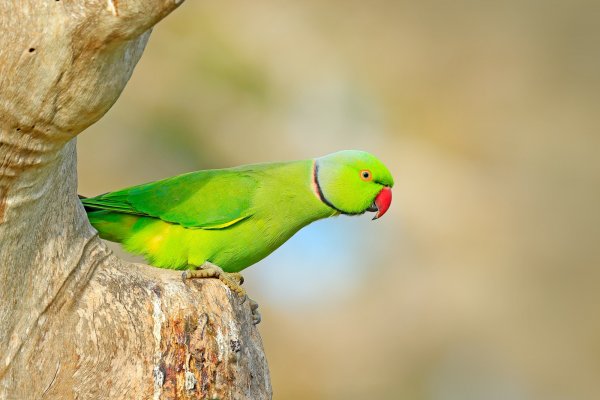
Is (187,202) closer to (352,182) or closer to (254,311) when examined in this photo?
(254,311)

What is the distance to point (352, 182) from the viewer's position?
5.10 m

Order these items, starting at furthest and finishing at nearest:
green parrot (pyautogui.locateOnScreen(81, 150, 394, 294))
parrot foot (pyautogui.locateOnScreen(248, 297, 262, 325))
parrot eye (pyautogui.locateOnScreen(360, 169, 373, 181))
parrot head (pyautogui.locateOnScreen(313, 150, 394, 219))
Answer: parrot eye (pyautogui.locateOnScreen(360, 169, 373, 181))
parrot head (pyautogui.locateOnScreen(313, 150, 394, 219))
green parrot (pyautogui.locateOnScreen(81, 150, 394, 294))
parrot foot (pyautogui.locateOnScreen(248, 297, 262, 325))

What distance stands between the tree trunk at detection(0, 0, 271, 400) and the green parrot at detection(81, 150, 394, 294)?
72 centimetres

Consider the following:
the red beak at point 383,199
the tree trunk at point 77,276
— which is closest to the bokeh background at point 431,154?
the red beak at point 383,199

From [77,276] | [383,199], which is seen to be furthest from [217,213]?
[77,276]


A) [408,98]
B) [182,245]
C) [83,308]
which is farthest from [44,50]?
[408,98]

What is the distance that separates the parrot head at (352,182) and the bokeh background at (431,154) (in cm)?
463

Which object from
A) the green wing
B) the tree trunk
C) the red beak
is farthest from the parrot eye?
the tree trunk

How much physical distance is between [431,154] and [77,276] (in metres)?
7.32

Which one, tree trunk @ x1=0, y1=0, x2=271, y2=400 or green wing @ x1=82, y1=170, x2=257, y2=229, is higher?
green wing @ x1=82, y1=170, x2=257, y2=229

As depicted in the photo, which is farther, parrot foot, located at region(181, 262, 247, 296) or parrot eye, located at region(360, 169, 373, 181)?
parrot eye, located at region(360, 169, 373, 181)

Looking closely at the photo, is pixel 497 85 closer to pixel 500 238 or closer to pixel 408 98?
pixel 408 98

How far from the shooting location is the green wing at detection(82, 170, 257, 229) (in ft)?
15.6

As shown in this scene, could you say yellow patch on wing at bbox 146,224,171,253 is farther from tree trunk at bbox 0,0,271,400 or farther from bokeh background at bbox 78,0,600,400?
bokeh background at bbox 78,0,600,400
